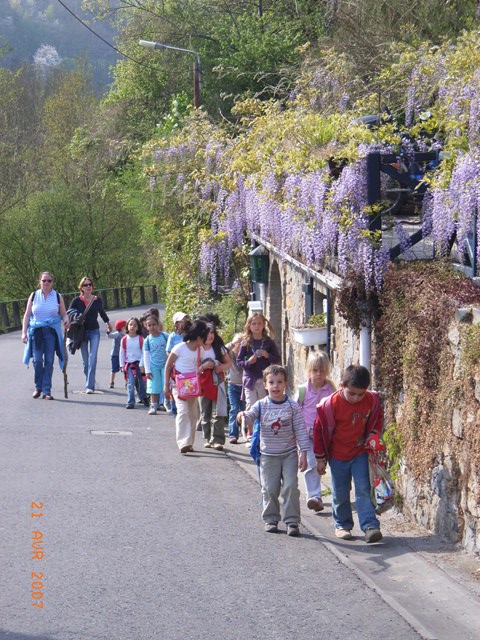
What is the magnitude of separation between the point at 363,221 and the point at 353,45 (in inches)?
406

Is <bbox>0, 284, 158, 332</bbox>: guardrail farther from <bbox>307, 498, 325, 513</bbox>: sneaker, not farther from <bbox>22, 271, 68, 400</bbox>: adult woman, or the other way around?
<bbox>307, 498, 325, 513</bbox>: sneaker

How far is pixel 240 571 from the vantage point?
23.9 ft

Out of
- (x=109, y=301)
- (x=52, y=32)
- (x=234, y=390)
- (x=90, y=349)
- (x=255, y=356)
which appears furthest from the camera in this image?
(x=52, y=32)

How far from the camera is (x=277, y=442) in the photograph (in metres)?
8.58

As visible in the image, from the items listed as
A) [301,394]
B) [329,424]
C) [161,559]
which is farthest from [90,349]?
[161,559]

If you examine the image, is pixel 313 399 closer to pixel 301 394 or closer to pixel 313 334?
pixel 301 394

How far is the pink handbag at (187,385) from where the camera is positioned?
11.9 m

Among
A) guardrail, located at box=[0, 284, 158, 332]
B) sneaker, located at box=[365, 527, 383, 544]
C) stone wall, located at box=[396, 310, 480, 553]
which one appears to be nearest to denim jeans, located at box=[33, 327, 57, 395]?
stone wall, located at box=[396, 310, 480, 553]

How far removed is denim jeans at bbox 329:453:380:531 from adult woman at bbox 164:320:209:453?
144 inches

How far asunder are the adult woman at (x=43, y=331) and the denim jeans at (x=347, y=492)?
8381mm

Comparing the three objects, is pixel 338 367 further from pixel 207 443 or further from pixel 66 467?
pixel 66 467

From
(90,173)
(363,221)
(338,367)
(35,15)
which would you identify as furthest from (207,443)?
(35,15)

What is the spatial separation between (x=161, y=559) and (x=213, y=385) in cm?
492

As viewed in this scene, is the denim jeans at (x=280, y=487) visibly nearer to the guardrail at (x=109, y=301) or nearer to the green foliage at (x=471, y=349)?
the green foliage at (x=471, y=349)
